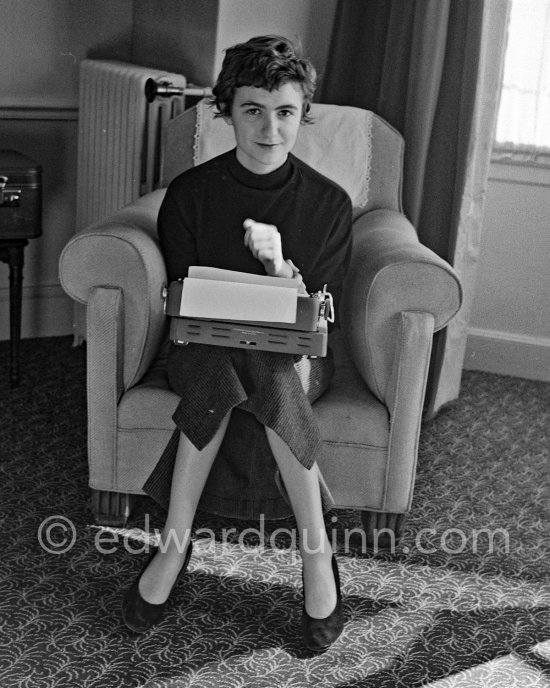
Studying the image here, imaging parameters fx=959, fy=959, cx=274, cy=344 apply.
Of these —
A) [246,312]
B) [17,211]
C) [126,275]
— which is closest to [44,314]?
[17,211]

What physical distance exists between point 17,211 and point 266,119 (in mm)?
1131

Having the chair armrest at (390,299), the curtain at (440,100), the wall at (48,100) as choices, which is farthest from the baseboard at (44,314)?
the chair armrest at (390,299)

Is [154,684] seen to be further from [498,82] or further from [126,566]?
[498,82]

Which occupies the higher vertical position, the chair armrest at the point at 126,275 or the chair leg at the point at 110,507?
the chair armrest at the point at 126,275

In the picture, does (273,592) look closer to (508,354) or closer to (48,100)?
(508,354)

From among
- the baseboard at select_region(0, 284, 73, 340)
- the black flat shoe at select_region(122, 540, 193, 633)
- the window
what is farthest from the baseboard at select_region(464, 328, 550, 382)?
the black flat shoe at select_region(122, 540, 193, 633)

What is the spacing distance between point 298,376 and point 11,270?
132 centimetres

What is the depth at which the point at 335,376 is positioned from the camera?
219 centimetres

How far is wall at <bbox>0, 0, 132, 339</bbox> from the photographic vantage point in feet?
10.3

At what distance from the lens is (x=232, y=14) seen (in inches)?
115

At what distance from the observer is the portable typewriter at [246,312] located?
173 centimetres

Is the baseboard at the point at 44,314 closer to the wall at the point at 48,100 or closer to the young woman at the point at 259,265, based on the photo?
the wall at the point at 48,100

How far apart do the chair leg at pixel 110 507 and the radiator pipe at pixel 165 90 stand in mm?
1305

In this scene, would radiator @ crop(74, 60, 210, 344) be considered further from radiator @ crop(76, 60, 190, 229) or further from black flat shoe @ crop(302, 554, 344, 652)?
black flat shoe @ crop(302, 554, 344, 652)
